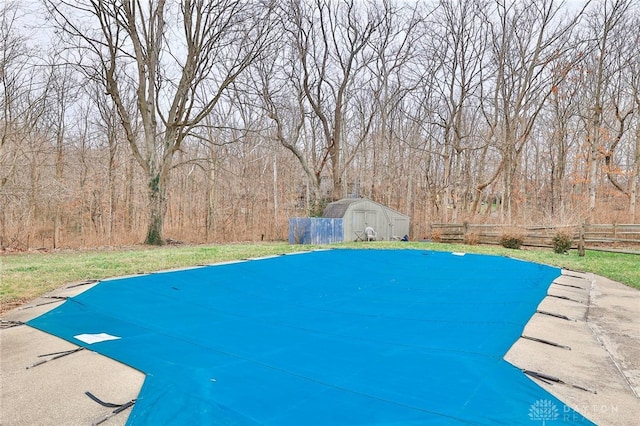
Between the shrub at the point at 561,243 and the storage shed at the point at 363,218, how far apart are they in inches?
248

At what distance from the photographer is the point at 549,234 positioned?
39.4ft

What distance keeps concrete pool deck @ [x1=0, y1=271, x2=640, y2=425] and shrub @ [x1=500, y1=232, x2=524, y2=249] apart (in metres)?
8.53

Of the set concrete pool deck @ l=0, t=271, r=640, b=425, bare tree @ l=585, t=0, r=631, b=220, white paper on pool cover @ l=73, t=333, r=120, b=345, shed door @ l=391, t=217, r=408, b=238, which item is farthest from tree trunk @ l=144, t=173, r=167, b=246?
bare tree @ l=585, t=0, r=631, b=220

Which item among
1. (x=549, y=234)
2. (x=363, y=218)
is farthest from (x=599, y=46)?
(x=363, y=218)

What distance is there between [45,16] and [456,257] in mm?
13143

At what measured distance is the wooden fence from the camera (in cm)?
1160

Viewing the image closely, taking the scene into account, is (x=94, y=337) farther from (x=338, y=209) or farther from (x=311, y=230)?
(x=338, y=209)

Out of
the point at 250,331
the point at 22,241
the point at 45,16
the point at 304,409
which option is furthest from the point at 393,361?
the point at 45,16

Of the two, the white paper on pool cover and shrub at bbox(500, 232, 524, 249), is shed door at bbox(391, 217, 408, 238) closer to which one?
shrub at bbox(500, 232, 524, 249)

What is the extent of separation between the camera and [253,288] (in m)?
5.25

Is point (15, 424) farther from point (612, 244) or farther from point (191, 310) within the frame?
point (612, 244)

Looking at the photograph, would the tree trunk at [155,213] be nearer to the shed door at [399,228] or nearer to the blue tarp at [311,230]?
the blue tarp at [311,230]

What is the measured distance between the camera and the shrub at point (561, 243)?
1073 centimetres

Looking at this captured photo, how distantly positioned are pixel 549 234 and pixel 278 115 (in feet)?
38.1
